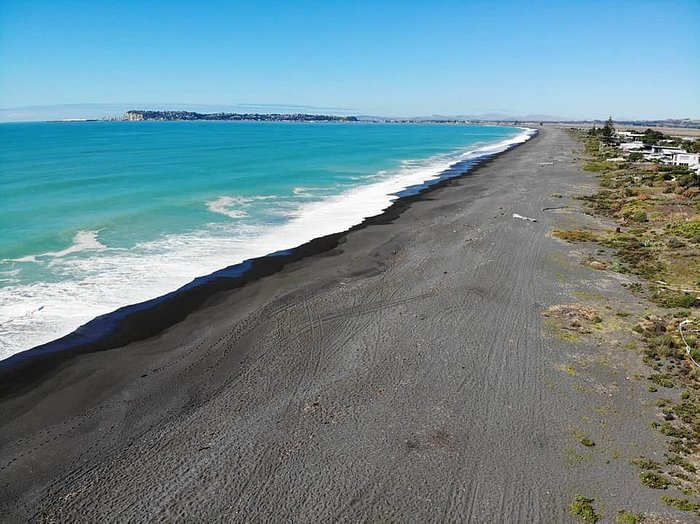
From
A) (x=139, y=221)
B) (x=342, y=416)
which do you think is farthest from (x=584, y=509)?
(x=139, y=221)

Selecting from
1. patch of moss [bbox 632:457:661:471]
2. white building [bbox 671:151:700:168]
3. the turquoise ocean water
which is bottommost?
patch of moss [bbox 632:457:661:471]

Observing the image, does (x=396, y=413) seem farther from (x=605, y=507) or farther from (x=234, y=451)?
(x=605, y=507)

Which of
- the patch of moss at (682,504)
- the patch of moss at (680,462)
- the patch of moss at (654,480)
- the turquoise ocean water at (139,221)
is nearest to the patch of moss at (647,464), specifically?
the patch of moss at (654,480)

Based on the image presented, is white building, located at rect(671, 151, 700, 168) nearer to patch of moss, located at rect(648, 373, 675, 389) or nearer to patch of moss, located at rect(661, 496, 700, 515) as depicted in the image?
patch of moss, located at rect(648, 373, 675, 389)

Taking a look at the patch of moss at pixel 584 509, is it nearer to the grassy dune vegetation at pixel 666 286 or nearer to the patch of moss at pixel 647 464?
the grassy dune vegetation at pixel 666 286

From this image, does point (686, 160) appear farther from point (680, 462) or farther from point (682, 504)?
point (682, 504)

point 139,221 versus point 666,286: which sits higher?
point 139,221

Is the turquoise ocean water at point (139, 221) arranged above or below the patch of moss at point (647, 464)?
above

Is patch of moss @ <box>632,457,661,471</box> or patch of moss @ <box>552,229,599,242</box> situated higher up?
patch of moss @ <box>552,229,599,242</box>

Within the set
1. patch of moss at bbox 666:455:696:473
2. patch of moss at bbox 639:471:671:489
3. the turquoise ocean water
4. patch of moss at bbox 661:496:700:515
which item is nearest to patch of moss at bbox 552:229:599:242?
the turquoise ocean water
